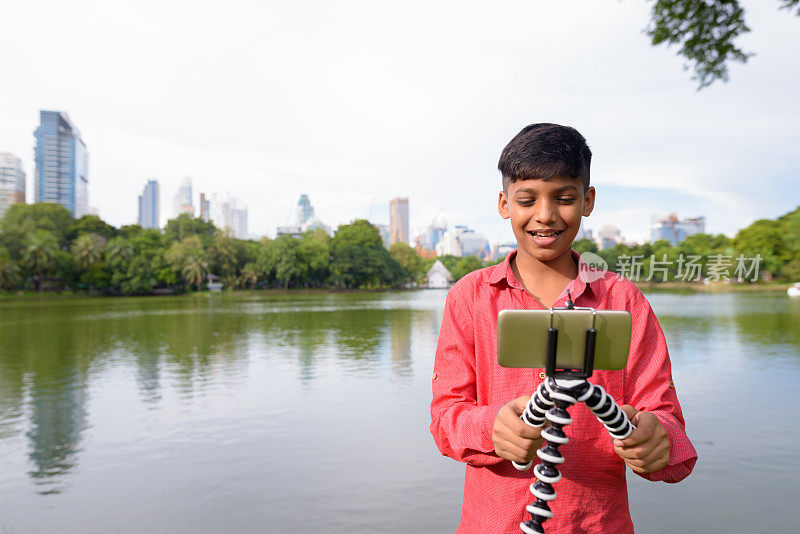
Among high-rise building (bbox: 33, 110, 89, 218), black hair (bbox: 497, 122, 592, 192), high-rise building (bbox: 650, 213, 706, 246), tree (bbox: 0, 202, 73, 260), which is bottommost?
black hair (bbox: 497, 122, 592, 192)

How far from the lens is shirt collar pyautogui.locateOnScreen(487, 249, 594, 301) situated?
159 cm

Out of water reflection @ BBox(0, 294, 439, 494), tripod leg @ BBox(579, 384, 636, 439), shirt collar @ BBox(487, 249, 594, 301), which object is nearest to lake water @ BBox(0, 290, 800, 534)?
water reflection @ BBox(0, 294, 439, 494)

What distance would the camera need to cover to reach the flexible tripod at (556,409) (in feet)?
3.68

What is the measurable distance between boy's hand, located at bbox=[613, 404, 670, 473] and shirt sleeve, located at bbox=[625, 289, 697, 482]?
0.09 m

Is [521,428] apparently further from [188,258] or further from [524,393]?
[188,258]

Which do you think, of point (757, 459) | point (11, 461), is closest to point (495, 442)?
point (757, 459)

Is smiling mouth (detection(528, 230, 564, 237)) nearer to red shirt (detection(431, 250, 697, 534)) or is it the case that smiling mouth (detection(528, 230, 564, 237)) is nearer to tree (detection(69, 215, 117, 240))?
red shirt (detection(431, 250, 697, 534))

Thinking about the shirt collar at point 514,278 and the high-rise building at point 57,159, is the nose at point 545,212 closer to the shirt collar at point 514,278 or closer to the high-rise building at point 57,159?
the shirt collar at point 514,278

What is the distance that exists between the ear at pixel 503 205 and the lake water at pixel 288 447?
370 centimetres

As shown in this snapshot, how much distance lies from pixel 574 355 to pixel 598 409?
0.44ft

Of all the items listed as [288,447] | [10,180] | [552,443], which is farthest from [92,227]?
[552,443]

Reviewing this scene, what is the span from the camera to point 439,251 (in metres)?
178

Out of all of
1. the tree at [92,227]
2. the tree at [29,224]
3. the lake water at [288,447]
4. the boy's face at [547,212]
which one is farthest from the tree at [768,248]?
the tree at [29,224]

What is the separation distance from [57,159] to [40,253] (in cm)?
11856
